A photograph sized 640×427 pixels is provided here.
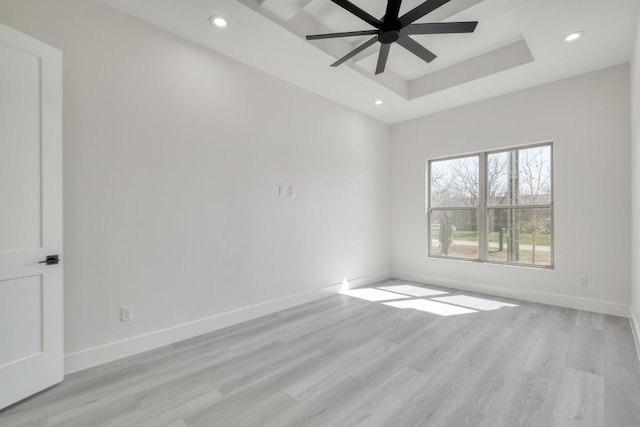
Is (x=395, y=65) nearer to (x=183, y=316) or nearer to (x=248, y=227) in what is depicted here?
(x=248, y=227)

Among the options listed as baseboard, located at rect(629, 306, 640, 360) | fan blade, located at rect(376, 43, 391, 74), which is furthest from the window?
fan blade, located at rect(376, 43, 391, 74)

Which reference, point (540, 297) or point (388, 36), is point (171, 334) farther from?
point (540, 297)

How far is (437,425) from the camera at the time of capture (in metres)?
1.66

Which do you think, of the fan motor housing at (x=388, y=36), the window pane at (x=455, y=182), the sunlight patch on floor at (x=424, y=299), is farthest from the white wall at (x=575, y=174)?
the fan motor housing at (x=388, y=36)

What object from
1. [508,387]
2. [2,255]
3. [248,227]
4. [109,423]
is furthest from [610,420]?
[2,255]

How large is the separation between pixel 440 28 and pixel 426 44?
1289mm

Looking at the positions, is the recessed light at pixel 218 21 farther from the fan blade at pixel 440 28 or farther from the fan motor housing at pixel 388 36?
the fan blade at pixel 440 28

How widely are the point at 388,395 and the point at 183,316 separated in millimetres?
2037

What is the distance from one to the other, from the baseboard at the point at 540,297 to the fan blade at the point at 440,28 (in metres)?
3.50

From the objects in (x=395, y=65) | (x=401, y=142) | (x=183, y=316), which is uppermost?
(x=395, y=65)

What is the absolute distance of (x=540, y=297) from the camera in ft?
12.8

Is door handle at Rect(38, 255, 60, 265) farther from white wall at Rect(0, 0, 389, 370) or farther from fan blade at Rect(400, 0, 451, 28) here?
fan blade at Rect(400, 0, 451, 28)

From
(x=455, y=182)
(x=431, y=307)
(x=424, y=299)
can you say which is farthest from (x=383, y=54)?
(x=424, y=299)

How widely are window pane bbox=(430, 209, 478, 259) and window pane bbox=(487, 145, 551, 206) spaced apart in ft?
1.51
